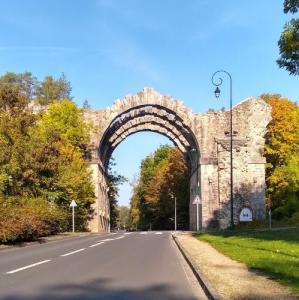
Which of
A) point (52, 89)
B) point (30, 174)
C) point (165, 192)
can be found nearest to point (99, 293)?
point (30, 174)

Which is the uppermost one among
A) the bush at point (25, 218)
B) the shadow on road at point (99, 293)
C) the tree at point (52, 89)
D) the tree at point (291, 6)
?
the tree at point (52, 89)

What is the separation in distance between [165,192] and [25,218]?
59963 millimetres

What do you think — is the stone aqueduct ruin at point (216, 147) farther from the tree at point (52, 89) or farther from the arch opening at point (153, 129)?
the tree at point (52, 89)

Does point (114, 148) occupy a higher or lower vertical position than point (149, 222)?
higher

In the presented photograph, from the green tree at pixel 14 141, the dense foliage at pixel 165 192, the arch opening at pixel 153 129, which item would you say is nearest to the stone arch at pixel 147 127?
the arch opening at pixel 153 129

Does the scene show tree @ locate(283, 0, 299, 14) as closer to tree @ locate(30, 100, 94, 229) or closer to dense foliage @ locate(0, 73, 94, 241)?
dense foliage @ locate(0, 73, 94, 241)

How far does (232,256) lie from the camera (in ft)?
56.4

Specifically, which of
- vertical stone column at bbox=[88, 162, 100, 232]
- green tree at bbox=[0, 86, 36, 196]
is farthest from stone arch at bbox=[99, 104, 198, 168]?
green tree at bbox=[0, 86, 36, 196]

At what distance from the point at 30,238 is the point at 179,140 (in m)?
A: 32.5

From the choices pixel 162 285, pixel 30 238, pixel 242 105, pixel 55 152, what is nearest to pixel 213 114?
pixel 242 105

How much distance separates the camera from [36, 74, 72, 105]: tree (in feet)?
319

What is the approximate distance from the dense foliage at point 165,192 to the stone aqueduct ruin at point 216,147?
2369 centimetres

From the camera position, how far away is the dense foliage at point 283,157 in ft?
180

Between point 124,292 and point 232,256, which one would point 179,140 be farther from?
point 124,292
